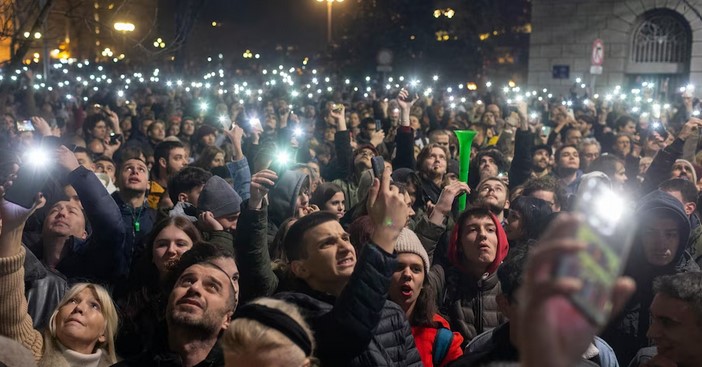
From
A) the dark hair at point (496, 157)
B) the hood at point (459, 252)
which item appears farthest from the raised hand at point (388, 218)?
the dark hair at point (496, 157)

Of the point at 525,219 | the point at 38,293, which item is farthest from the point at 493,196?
the point at 38,293

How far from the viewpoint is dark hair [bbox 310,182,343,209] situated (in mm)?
6969

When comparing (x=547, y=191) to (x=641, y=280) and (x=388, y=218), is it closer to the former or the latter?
(x=641, y=280)

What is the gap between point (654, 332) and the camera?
3.71 m

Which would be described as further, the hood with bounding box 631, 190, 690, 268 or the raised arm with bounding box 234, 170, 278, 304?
the hood with bounding box 631, 190, 690, 268

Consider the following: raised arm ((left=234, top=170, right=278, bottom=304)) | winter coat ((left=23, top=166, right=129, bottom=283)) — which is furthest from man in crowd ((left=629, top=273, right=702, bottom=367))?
winter coat ((left=23, top=166, right=129, bottom=283))

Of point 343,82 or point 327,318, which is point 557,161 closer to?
point 327,318

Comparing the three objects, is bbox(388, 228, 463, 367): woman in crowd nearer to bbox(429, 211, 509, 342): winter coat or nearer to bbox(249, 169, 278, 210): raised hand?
bbox(429, 211, 509, 342): winter coat

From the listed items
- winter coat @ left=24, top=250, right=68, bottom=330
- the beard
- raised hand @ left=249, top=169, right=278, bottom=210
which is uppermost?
raised hand @ left=249, top=169, right=278, bottom=210

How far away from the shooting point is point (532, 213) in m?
6.32

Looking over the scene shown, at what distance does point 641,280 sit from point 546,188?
1.86 m

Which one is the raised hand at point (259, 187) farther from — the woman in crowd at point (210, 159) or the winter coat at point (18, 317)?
the woman in crowd at point (210, 159)

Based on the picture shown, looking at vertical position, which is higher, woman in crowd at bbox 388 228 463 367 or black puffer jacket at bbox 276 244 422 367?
black puffer jacket at bbox 276 244 422 367

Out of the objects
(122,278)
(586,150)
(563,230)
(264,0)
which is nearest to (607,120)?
(586,150)
